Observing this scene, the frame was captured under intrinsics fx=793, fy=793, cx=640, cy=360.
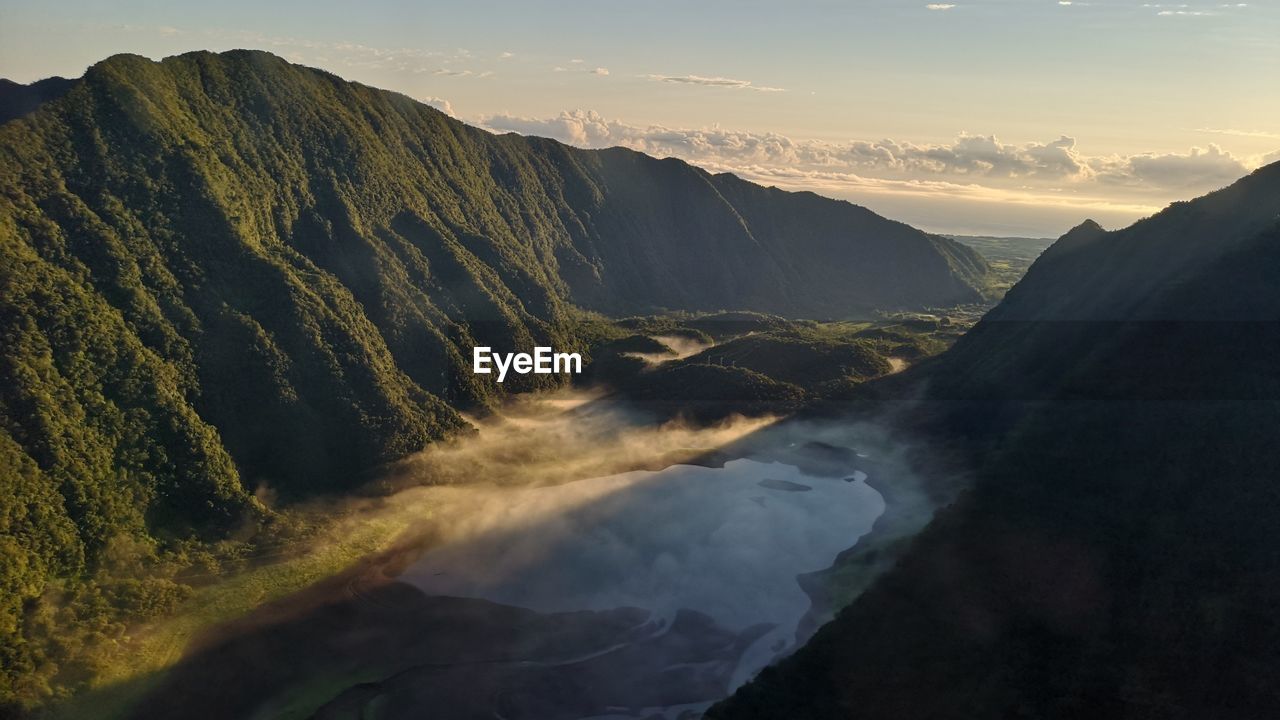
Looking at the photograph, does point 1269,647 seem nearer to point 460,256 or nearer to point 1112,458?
point 1112,458

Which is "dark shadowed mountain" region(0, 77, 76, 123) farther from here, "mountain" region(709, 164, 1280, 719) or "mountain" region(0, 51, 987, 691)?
"mountain" region(709, 164, 1280, 719)

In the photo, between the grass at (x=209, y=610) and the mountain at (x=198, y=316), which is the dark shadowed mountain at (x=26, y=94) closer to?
→ the mountain at (x=198, y=316)

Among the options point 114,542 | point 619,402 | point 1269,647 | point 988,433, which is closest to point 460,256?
point 619,402

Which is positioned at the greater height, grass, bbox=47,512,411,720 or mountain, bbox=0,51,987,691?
mountain, bbox=0,51,987,691

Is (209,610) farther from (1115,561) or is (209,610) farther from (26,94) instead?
(26,94)

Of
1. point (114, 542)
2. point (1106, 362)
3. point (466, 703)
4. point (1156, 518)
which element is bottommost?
point (466, 703)

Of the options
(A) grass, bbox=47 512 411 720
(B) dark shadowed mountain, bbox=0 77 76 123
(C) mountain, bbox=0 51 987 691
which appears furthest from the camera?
(B) dark shadowed mountain, bbox=0 77 76 123

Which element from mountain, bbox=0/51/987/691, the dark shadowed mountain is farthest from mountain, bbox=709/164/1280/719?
the dark shadowed mountain

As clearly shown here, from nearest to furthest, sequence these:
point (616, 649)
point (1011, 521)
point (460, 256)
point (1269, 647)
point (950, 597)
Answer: point (1269, 647), point (950, 597), point (1011, 521), point (616, 649), point (460, 256)

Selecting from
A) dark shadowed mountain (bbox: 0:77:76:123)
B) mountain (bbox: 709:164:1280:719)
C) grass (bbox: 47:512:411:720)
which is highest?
dark shadowed mountain (bbox: 0:77:76:123)
